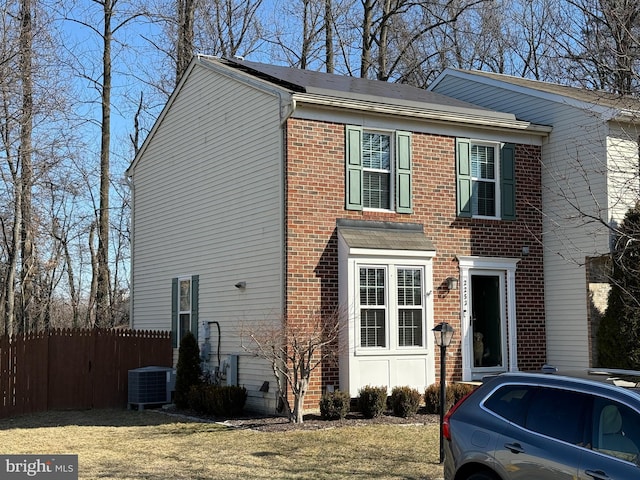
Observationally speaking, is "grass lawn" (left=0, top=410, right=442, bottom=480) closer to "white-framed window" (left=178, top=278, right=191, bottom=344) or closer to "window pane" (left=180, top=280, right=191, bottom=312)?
"white-framed window" (left=178, top=278, right=191, bottom=344)

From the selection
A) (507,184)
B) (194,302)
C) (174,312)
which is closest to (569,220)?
(507,184)

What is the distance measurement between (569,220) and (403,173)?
3.43 meters

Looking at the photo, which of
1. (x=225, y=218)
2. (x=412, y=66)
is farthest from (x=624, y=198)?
(x=412, y=66)

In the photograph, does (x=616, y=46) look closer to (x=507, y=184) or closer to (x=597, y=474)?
(x=507, y=184)

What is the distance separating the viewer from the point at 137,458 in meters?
10.9

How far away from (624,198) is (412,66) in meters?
16.6

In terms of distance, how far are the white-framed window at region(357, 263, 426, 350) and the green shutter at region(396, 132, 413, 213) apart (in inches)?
48.8

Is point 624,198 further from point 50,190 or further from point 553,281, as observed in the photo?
point 50,190

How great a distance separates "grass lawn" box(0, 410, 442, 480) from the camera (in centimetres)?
986

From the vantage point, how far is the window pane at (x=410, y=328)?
49.6 ft

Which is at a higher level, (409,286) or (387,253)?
(387,253)

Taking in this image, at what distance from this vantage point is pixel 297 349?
13.6 meters

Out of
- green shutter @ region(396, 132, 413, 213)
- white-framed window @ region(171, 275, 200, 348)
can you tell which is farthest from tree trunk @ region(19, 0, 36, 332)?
green shutter @ region(396, 132, 413, 213)

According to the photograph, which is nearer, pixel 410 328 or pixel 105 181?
pixel 410 328
